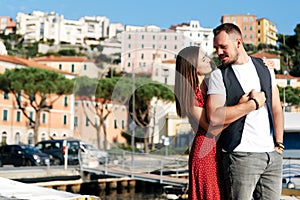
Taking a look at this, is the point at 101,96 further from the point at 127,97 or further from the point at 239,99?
the point at 239,99

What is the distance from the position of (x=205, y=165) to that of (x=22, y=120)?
139ft

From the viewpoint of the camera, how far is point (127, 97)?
2.84 meters

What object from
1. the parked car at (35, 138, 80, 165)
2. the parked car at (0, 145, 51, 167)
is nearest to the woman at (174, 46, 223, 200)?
the parked car at (0, 145, 51, 167)

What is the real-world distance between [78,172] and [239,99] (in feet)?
64.8

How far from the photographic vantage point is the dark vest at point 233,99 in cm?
237

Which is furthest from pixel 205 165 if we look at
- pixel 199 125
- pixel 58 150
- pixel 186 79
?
pixel 58 150

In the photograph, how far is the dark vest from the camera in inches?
93.2

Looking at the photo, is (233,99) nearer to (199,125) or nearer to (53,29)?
(199,125)

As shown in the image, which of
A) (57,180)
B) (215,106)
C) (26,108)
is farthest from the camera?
(26,108)

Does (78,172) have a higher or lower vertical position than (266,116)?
lower

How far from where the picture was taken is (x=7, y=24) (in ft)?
448

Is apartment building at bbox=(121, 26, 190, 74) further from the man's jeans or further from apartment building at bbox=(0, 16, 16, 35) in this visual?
apartment building at bbox=(0, 16, 16, 35)

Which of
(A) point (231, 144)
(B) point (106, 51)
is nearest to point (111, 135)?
(B) point (106, 51)

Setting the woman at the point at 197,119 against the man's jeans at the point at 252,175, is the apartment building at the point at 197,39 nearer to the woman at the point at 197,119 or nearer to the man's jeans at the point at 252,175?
the woman at the point at 197,119
